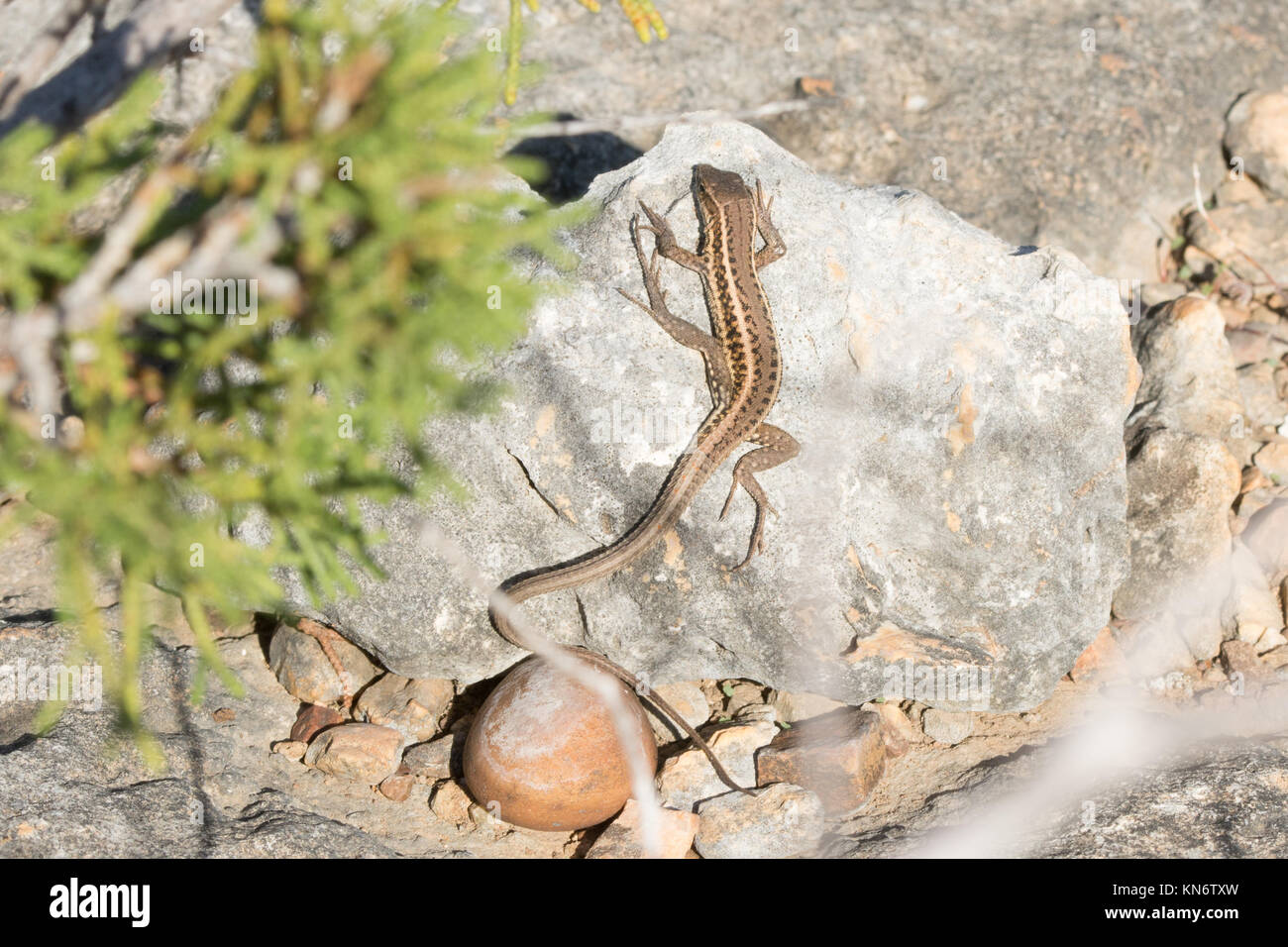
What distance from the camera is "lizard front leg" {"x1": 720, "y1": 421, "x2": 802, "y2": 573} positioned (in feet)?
18.4

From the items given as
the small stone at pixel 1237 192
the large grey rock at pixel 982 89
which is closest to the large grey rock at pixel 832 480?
the large grey rock at pixel 982 89

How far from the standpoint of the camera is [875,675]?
234 inches

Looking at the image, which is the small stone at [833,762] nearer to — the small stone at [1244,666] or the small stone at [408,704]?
the small stone at [408,704]

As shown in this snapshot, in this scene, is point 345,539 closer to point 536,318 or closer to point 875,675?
point 536,318

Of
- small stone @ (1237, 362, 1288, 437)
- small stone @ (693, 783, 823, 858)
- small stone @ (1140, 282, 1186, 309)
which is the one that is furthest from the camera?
small stone @ (1140, 282, 1186, 309)

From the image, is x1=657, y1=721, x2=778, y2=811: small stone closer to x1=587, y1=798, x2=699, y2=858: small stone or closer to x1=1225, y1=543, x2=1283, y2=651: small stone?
x1=587, y1=798, x2=699, y2=858: small stone

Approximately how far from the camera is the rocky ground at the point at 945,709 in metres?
5.28

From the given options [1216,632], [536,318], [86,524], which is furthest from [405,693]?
[1216,632]

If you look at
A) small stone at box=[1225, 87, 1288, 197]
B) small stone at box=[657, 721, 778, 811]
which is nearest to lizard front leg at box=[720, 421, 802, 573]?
small stone at box=[657, 721, 778, 811]

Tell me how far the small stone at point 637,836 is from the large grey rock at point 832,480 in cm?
94

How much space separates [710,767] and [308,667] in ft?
8.02

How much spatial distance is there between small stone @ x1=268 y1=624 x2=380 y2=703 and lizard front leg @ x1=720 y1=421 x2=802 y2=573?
8.02ft

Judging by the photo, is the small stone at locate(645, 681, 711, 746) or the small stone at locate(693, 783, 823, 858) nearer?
the small stone at locate(693, 783, 823, 858)

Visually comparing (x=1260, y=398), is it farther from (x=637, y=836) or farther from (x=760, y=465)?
(x=637, y=836)
